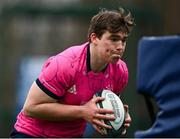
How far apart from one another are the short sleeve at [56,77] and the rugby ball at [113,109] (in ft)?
1.03

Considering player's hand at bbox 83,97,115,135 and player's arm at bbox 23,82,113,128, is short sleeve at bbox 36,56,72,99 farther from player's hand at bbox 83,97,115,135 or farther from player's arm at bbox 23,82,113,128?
player's hand at bbox 83,97,115,135

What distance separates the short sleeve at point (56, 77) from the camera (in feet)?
24.5

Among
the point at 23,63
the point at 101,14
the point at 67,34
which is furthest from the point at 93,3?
the point at 101,14

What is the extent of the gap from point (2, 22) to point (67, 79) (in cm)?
1111

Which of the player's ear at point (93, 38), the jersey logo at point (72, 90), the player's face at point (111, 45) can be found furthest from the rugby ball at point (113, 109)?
the player's ear at point (93, 38)

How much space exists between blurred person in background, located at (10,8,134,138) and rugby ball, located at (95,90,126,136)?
0.20 feet

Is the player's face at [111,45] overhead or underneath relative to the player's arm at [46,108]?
overhead

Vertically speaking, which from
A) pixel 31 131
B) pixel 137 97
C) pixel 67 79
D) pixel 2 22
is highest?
pixel 67 79

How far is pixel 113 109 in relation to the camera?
7.66m

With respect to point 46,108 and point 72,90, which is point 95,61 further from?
point 46,108

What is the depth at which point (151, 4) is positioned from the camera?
1947 cm

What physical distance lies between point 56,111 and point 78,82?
30 cm

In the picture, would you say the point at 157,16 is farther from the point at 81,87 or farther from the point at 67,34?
the point at 81,87

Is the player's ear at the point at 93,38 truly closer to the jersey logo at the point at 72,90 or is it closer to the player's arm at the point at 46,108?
the jersey logo at the point at 72,90
